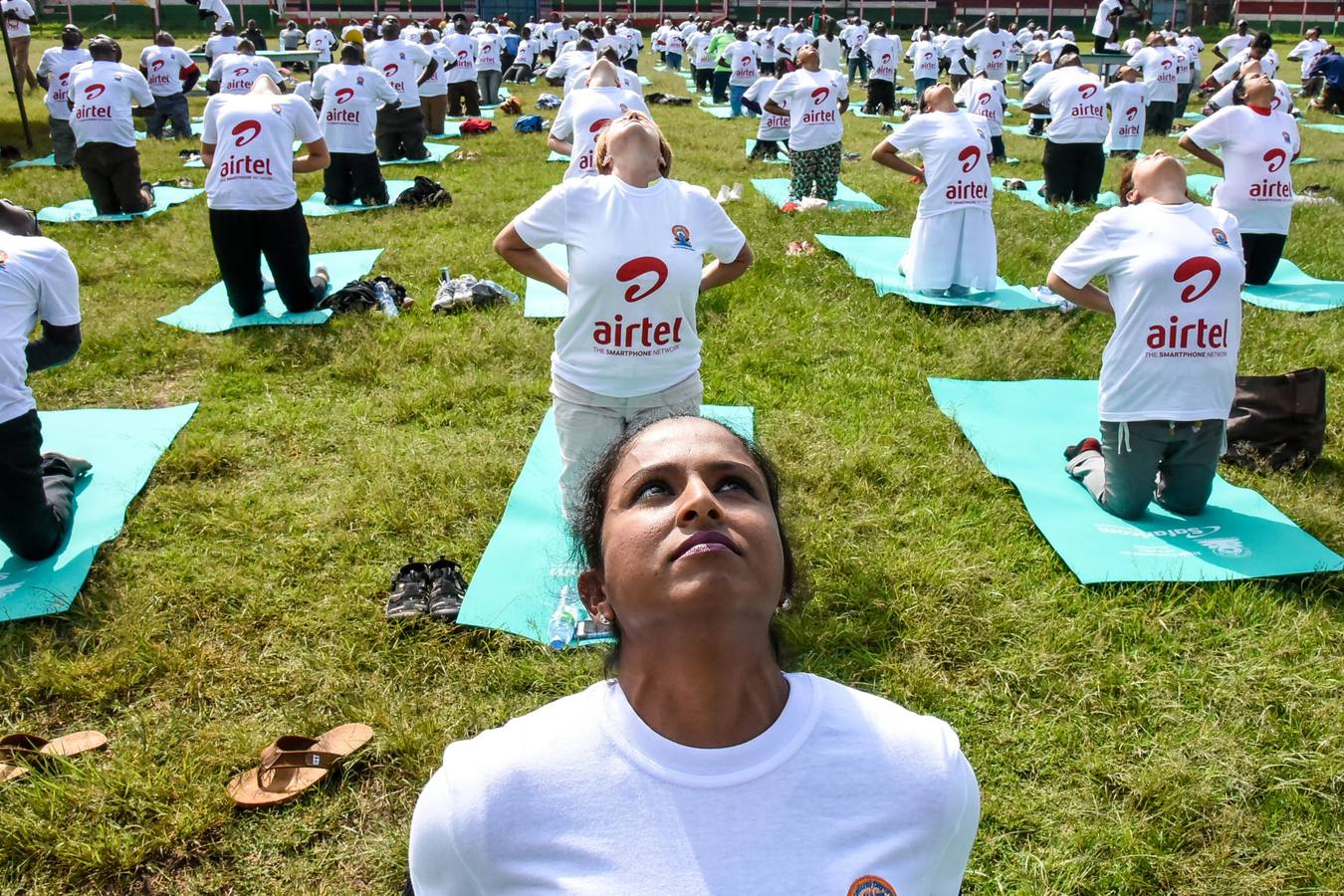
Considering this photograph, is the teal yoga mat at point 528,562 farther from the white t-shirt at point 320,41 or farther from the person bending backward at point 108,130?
the white t-shirt at point 320,41

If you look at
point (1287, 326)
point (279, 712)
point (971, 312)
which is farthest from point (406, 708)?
point (1287, 326)

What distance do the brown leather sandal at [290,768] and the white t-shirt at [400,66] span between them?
12368 millimetres

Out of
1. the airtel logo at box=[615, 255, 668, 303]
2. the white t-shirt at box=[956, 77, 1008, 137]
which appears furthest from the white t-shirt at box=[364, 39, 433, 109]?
the airtel logo at box=[615, 255, 668, 303]

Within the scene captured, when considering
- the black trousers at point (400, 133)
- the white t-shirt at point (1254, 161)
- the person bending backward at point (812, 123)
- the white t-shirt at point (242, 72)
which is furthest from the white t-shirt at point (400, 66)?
the white t-shirt at point (1254, 161)

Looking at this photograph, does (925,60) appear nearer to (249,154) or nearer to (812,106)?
(812,106)

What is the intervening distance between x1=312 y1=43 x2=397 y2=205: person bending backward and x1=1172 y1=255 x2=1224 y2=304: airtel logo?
934cm

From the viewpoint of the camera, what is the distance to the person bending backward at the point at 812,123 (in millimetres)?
10969

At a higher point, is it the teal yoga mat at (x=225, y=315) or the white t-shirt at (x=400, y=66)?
the white t-shirt at (x=400, y=66)

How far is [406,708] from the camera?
3.62m

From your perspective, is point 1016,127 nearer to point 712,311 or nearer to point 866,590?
point 712,311

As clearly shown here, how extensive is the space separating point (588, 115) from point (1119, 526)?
547 cm

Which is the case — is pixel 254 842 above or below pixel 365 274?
below

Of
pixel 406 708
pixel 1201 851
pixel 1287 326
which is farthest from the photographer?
pixel 1287 326

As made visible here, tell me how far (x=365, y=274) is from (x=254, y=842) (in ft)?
21.8
